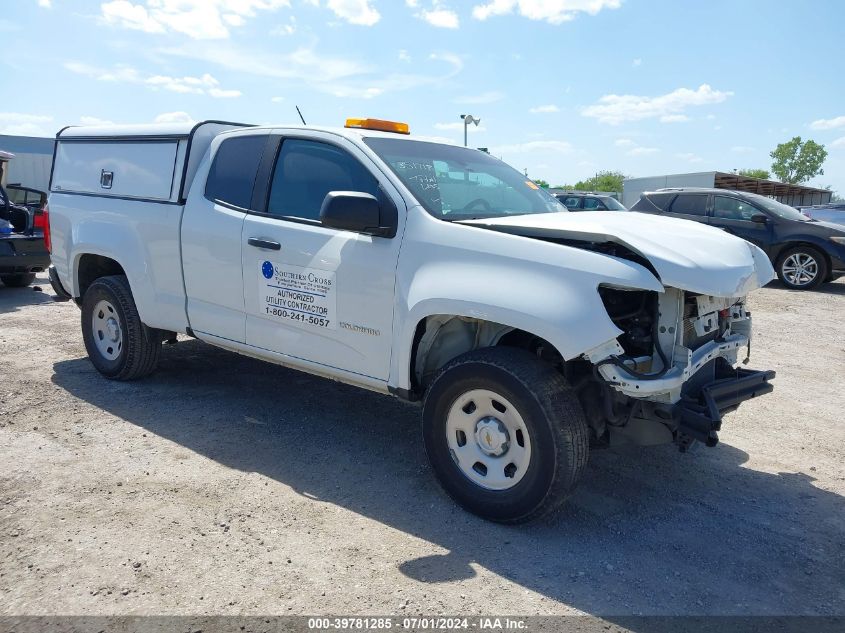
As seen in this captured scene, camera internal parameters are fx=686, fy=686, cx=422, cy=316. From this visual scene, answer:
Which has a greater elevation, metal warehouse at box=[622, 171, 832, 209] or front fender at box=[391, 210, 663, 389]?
metal warehouse at box=[622, 171, 832, 209]

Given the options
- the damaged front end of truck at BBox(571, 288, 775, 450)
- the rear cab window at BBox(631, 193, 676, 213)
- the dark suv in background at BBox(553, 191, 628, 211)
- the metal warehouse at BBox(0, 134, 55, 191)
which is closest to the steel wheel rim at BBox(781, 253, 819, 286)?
the rear cab window at BBox(631, 193, 676, 213)

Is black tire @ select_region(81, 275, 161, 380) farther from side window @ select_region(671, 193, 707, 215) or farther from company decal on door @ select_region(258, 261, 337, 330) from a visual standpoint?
side window @ select_region(671, 193, 707, 215)

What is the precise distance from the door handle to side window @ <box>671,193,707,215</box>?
1058 cm

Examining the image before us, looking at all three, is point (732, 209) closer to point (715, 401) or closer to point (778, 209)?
point (778, 209)

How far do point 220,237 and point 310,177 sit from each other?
30.4 inches

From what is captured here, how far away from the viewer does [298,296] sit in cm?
417

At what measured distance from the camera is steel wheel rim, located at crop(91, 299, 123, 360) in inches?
218

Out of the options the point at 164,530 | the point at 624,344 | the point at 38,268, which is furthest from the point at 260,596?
the point at 38,268

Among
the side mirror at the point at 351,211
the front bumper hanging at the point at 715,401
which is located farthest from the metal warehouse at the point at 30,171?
the front bumper hanging at the point at 715,401

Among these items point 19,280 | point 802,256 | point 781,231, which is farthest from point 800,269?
point 19,280

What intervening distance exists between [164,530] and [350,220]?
5.94ft

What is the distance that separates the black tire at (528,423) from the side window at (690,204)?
35.1 ft

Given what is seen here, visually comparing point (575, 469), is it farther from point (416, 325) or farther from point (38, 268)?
point (38, 268)

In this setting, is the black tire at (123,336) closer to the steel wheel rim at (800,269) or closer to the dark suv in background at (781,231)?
the dark suv in background at (781,231)
